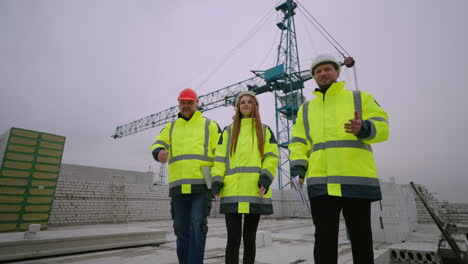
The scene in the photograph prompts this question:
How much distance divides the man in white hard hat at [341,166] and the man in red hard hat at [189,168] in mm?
821

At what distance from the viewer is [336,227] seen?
1.36 meters

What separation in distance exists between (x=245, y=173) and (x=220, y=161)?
0.75ft

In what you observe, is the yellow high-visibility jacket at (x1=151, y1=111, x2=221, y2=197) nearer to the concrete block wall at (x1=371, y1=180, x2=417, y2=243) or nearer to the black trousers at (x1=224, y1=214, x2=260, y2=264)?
the black trousers at (x1=224, y1=214, x2=260, y2=264)

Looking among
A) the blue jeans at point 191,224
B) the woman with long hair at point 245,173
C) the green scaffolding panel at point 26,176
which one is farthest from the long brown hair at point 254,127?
the green scaffolding panel at point 26,176

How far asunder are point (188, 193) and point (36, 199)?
22.3 ft

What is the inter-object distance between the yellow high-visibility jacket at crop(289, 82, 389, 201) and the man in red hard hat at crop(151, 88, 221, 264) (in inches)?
32.1

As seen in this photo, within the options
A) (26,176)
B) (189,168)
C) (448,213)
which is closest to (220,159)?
(189,168)

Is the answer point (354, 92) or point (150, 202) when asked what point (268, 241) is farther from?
point (150, 202)

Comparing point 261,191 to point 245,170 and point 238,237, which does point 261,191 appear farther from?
point 238,237

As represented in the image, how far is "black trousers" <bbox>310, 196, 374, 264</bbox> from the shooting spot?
52.1 inches

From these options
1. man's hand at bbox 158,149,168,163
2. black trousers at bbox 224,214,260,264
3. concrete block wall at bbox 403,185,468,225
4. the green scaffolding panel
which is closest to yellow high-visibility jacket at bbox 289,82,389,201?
black trousers at bbox 224,214,260,264

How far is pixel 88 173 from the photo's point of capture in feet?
57.6

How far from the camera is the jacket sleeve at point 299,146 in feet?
5.10

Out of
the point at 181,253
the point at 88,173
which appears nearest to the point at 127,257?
the point at 181,253
